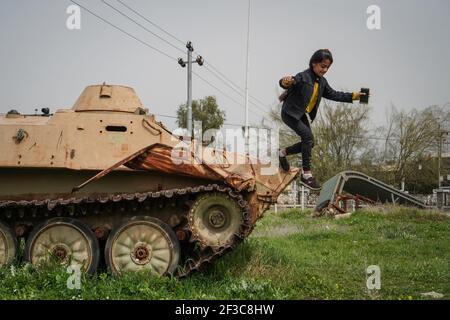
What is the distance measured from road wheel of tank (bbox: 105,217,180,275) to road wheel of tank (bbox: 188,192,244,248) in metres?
0.47

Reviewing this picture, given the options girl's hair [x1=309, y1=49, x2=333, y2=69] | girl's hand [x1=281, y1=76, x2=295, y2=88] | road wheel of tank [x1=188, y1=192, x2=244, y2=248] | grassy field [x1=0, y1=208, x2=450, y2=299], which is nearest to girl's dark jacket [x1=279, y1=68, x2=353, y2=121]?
girl's hand [x1=281, y1=76, x2=295, y2=88]

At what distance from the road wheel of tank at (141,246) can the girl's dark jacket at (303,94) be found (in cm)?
263

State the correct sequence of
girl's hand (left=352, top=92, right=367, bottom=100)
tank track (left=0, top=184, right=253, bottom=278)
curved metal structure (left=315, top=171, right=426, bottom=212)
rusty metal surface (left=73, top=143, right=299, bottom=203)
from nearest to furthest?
girl's hand (left=352, top=92, right=367, bottom=100)
tank track (left=0, top=184, right=253, bottom=278)
rusty metal surface (left=73, top=143, right=299, bottom=203)
curved metal structure (left=315, top=171, right=426, bottom=212)

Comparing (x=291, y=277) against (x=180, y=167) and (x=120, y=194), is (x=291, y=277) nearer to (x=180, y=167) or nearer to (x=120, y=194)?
(x=180, y=167)

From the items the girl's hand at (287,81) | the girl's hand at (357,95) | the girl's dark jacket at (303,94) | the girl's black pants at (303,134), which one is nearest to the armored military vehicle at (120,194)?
the girl's black pants at (303,134)

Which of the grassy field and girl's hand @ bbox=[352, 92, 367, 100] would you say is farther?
the grassy field

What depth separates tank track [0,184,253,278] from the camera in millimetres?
7656

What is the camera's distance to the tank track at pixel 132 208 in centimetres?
766

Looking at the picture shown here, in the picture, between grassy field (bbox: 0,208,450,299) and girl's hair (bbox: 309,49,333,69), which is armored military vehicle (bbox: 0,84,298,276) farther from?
girl's hair (bbox: 309,49,333,69)

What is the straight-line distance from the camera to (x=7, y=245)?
836 cm

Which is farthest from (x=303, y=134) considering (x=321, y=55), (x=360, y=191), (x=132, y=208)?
(x=360, y=191)

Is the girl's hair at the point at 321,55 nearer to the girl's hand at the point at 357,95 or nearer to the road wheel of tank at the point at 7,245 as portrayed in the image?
the girl's hand at the point at 357,95
